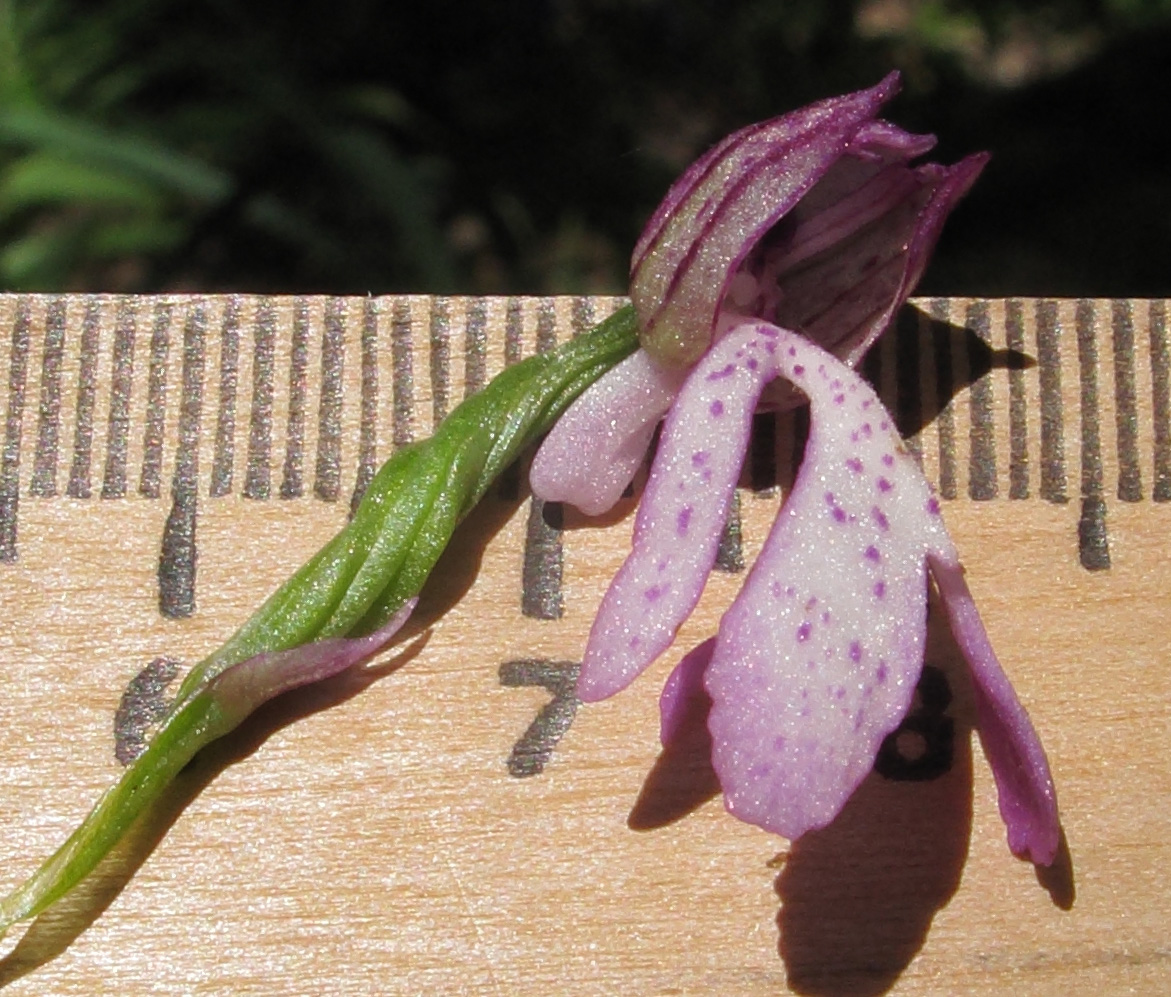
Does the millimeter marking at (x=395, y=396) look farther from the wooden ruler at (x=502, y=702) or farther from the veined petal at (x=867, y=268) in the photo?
the veined petal at (x=867, y=268)

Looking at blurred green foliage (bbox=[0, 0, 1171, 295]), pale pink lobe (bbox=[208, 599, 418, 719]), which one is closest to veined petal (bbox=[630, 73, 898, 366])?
pale pink lobe (bbox=[208, 599, 418, 719])

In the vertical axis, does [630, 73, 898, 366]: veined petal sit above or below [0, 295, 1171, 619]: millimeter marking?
above

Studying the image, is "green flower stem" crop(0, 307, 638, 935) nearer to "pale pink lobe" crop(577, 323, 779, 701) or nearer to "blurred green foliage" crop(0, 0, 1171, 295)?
"pale pink lobe" crop(577, 323, 779, 701)

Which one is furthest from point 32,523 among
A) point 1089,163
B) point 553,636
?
point 1089,163

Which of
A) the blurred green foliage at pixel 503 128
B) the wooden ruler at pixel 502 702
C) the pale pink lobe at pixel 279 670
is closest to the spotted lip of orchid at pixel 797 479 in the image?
the wooden ruler at pixel 502 702

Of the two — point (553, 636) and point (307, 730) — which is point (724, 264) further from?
point (307, 730)

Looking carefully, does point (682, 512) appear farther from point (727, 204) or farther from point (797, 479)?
point (727, 204)
